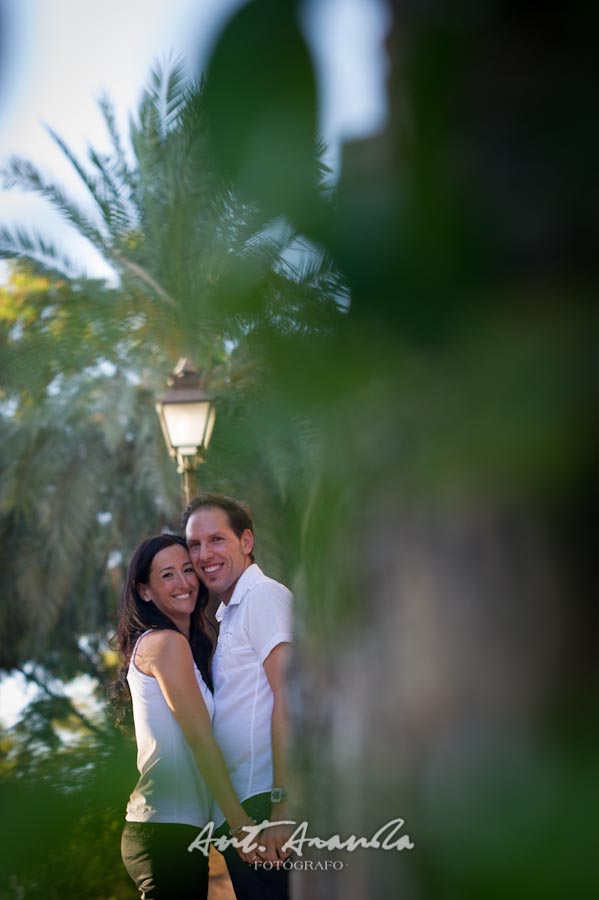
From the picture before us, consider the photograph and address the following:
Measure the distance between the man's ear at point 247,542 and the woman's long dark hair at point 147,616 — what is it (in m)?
0.23

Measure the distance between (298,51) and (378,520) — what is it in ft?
0.42

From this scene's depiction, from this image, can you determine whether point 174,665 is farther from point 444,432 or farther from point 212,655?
point 444,432

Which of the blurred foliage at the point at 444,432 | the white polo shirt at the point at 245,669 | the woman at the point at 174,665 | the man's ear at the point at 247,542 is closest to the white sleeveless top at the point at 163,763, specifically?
the woman at the point at 174,665

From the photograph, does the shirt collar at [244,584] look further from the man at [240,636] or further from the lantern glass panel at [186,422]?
the lantern glass panel at [186,422]

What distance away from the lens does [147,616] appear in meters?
3.33

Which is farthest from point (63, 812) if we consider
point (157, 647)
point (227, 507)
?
point (227, 507)

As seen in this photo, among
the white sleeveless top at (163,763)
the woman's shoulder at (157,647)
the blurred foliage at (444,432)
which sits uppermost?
the woman's shoulder at (157,647)

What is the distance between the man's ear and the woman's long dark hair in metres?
0.23

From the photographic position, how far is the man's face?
3436 millimetres

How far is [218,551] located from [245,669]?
1.91 feet

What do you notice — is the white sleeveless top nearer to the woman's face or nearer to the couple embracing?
the couple embracing

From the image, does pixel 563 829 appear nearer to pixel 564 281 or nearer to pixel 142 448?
pixel 564 281

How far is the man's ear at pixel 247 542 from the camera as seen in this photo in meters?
3.52

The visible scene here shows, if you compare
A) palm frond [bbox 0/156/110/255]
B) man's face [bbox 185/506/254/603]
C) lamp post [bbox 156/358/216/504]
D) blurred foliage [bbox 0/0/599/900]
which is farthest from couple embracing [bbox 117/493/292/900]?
lamp post [bbox 156/358/216/504]
